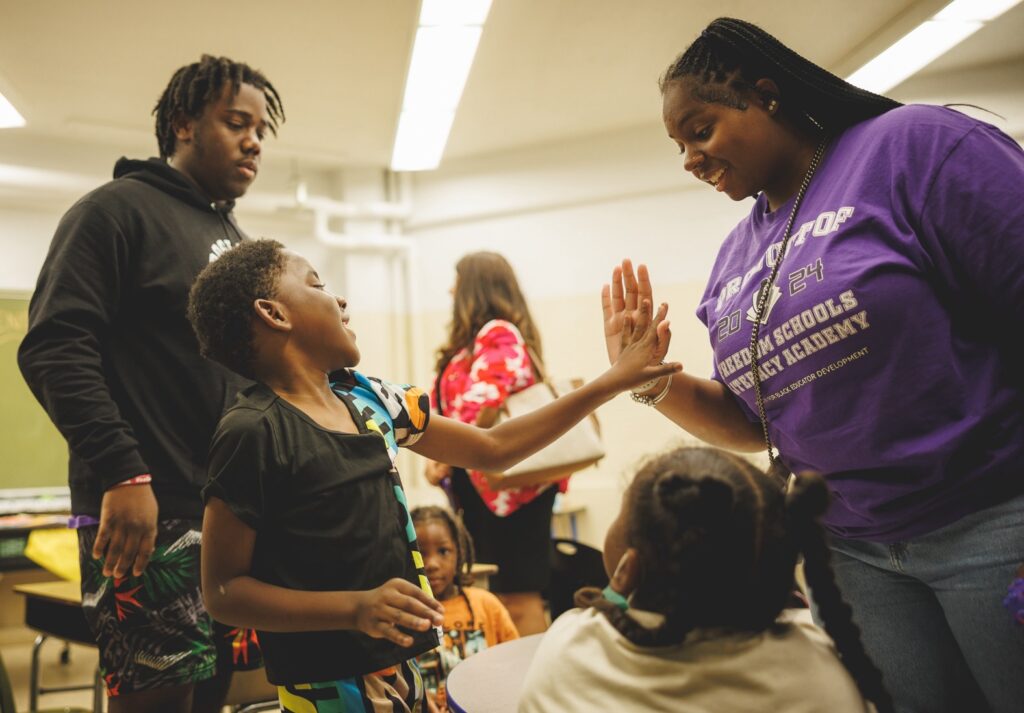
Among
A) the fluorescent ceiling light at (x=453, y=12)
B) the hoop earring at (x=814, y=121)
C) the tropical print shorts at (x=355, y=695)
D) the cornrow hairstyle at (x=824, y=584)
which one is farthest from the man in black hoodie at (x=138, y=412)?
the fluorescent ceiling light at (x=453, y=12)

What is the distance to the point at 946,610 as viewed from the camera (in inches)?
47.6

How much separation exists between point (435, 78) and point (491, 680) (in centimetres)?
431

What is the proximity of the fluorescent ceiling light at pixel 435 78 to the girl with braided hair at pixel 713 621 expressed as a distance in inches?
145

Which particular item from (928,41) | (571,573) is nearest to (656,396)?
(571,573)

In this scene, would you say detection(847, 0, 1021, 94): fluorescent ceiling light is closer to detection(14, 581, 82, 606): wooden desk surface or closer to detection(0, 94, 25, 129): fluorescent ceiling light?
detection(14, 581, 82, 606): wooden desk surface

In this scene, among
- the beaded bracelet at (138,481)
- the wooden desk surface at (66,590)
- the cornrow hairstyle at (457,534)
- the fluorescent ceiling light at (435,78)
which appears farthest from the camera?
the fluorescent ceiling light at (435,78)

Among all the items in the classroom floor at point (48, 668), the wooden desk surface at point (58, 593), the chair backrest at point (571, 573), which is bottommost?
the classroom floor at point (48, 668)

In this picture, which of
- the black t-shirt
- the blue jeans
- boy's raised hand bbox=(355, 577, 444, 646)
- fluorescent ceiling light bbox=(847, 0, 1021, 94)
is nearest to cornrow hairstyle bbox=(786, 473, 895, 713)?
the blue jeans

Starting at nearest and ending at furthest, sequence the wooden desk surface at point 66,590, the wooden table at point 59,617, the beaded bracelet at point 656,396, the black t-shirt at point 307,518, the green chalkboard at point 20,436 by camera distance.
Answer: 1. the black t-shirt at point 307,518
2. the beaded bracelet at point 656,396
3. the wooden desk surface at point 66,590
4. the wooden table at point 59,617
5. the green chalkboard at point 20,436

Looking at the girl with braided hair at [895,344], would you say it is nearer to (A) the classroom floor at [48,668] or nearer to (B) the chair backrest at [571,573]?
(B) the chair backrest at [571,573]

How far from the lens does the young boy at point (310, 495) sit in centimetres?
122

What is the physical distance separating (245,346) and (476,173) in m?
5.47

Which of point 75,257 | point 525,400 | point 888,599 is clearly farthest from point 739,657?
point 525,400

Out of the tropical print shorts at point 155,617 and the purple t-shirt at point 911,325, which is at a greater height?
the purple t-shirt at point 911,325
